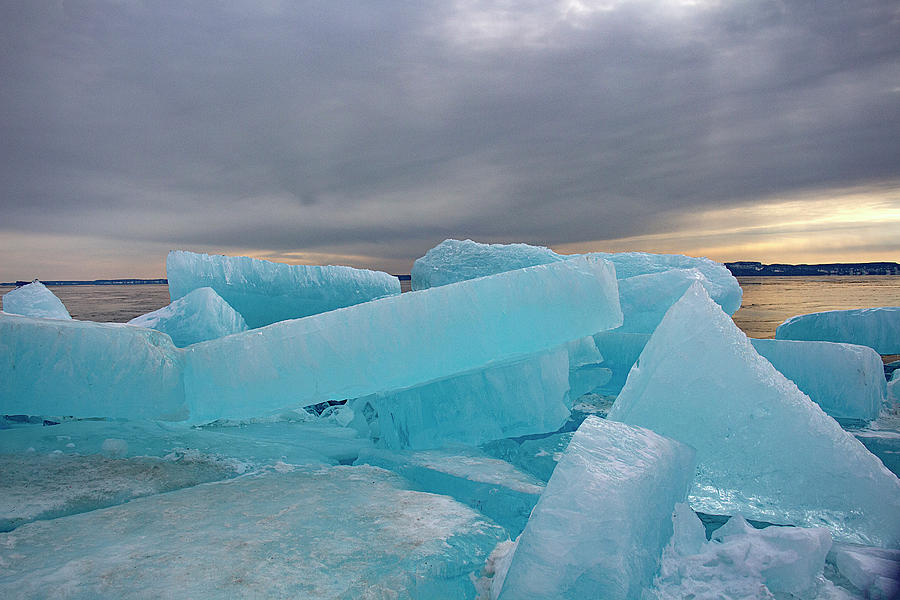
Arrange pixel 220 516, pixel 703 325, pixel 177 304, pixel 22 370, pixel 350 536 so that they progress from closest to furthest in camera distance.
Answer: pixel 350 536 < pixel 220 516 < pixel 703 325 < pixel 22 370 < pixel 177 304

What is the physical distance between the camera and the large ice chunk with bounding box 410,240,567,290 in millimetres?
4484

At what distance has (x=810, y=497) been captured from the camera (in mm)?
1854

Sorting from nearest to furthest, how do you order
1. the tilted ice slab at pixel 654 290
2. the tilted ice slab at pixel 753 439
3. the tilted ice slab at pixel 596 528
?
the tilted ice slab at pixel 596 528
the tilted ice slab at pixel 753 439
the tilted ice slab at pixel 654 290

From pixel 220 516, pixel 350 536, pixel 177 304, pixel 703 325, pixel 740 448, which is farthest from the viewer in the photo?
pixel 177 304

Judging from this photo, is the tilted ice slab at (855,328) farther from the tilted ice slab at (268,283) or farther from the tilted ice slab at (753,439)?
the tilted ice slab at (268,283)

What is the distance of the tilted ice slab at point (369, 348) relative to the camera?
2395 millimetres

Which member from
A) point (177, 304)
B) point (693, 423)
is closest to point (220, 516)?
point (693, 423)

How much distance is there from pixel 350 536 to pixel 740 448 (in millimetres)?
1409

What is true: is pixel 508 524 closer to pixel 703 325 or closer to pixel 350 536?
pixel 350 536

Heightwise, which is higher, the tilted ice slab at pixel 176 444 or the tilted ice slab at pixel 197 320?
the tilted ice slab at pixel 197 320

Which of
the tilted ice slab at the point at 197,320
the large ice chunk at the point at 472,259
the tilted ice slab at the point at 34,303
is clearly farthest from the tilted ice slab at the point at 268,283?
the tilted ice slab at the point at 34,303

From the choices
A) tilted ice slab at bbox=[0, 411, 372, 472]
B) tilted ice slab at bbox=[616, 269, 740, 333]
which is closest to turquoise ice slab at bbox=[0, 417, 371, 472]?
tilted ice slab at bbox=[0, 411, 372, 472]

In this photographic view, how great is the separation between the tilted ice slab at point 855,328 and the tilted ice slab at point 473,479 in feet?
15.2

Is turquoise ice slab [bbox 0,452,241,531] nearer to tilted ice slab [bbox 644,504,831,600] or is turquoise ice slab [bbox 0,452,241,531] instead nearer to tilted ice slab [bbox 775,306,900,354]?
tilted ice slab [bbox 644,504,831,600]
